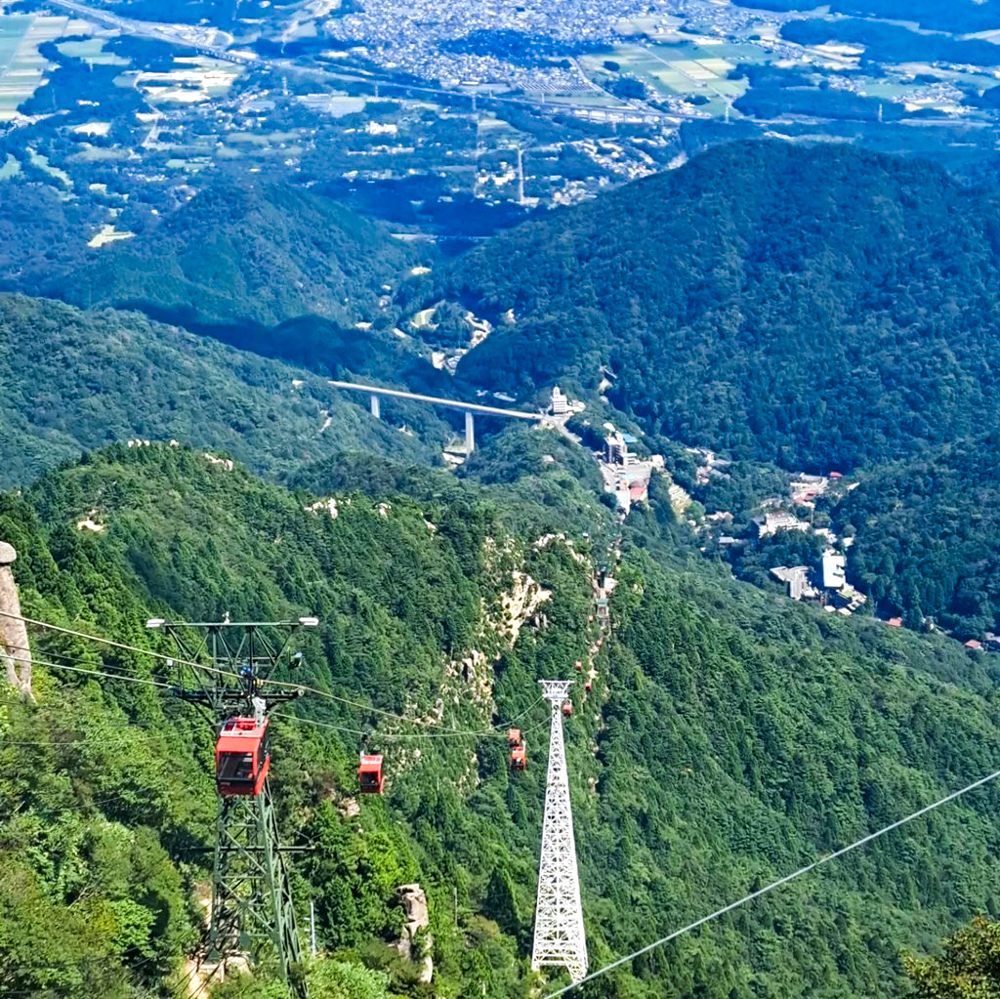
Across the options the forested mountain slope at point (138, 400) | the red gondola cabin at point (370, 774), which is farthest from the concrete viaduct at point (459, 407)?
the red gondola cabin at point (370, 774)

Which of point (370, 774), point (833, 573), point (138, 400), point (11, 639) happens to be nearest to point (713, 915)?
point (370, 774)

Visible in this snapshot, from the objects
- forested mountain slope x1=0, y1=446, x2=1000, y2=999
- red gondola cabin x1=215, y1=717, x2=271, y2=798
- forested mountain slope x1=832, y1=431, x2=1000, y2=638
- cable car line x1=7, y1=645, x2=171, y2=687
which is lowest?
forested mountain slope x1=832, y1=431, x2=1000, y2=638

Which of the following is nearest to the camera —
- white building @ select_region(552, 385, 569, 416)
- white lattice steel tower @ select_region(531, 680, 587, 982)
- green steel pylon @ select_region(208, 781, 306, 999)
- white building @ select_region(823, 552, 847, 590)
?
green steel pylon @ select_region(208, 781, 306, 999)

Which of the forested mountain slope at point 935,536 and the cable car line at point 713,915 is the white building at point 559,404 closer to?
the forested mountain slope at point 935,536

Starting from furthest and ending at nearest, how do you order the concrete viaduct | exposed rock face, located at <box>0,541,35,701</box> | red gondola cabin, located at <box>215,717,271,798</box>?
the concrete viaduct < exposed rock face, located at <box>0,541,35,701</box> < red gondola cabin, located at <box>215,717,271,798</box>

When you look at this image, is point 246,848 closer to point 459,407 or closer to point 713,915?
point 713,915

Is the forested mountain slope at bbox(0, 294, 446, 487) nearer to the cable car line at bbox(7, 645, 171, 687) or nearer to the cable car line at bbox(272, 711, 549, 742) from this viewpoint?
the cable car line at bbox(272, 711, 549, 742)

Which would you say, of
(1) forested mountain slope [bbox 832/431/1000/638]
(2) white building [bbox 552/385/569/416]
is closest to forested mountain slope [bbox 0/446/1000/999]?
(1) forested mountain slope [bbox 832/431/1000/638]
